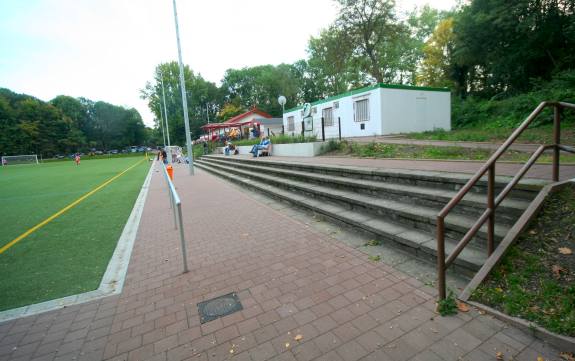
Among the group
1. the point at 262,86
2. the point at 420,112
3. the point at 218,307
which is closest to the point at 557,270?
the point at 218,307

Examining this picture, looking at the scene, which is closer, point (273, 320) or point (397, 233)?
point (273, 320)

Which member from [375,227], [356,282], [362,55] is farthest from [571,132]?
[362,55]

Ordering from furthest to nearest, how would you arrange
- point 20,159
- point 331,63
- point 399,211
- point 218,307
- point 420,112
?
point 20,159 < point 331,63 < point 420,112 < point 399,211 < point 218,307

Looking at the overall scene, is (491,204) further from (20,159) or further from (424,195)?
(20,159)

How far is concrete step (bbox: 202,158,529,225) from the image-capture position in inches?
136

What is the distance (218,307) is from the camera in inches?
123

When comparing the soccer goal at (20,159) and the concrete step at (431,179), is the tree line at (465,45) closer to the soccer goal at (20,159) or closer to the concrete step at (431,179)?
the concrete step at (431,179)

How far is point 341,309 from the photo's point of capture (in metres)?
2.91

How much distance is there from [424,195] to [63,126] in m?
83.5

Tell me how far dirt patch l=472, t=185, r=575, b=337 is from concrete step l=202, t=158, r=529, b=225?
0.28m

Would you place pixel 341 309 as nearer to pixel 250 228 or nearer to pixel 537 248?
pixel 537 248

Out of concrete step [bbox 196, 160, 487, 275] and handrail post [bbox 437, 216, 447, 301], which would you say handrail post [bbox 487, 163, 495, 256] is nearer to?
concrete step [bbox 196, 160, 487, 275]

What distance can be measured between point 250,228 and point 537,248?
172 inches

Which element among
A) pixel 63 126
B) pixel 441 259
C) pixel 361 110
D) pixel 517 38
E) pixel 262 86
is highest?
pixel 262 86
